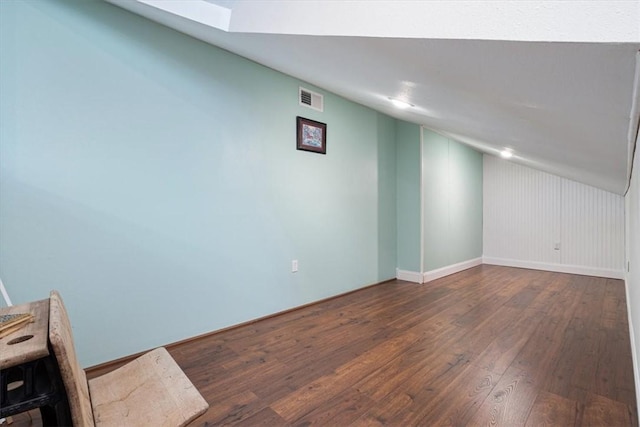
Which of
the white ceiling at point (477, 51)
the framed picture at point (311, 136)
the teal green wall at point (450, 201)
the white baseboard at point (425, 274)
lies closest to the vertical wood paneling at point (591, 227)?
the teal green wall at point (450, 201)

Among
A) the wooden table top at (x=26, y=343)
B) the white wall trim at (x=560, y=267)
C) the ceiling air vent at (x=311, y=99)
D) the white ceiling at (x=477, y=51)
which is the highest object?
the ceiling air vent at (x=311, y=99)

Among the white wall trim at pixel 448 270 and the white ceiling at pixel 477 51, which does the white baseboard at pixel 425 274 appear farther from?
the white ceiling at pixel 477 51

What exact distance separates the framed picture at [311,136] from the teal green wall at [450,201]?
1.57 meters

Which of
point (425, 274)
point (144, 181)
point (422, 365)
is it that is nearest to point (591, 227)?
point (425, 274)

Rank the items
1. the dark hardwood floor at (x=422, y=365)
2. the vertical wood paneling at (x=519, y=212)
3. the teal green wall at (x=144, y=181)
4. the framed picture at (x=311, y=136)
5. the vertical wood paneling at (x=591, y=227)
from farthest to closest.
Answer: the vertical wood paneling at (x=519, y=212) < the vertical wood paneling at (x=591, y=227) < the framed picture at (x=311, y=136) < the teal green wall at (x=144, y=181) < the dark hardwood floor at (x=422, y=365)

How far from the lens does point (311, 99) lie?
3.13 m

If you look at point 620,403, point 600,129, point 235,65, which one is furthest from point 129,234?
point 620,403

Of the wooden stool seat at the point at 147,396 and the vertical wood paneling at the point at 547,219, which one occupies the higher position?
the vertical wood paneling at the point at 547,219

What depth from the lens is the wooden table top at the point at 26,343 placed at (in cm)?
64

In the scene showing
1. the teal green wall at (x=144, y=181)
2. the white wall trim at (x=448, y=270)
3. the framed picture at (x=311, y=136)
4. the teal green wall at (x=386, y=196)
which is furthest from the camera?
the white wall trim at (x=448, y=270)

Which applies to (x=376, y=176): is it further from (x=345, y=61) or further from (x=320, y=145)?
(x=345, y=61)

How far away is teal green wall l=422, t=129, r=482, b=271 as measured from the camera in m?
4.18

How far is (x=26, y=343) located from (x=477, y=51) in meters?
1.46

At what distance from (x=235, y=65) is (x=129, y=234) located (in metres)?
1.60
